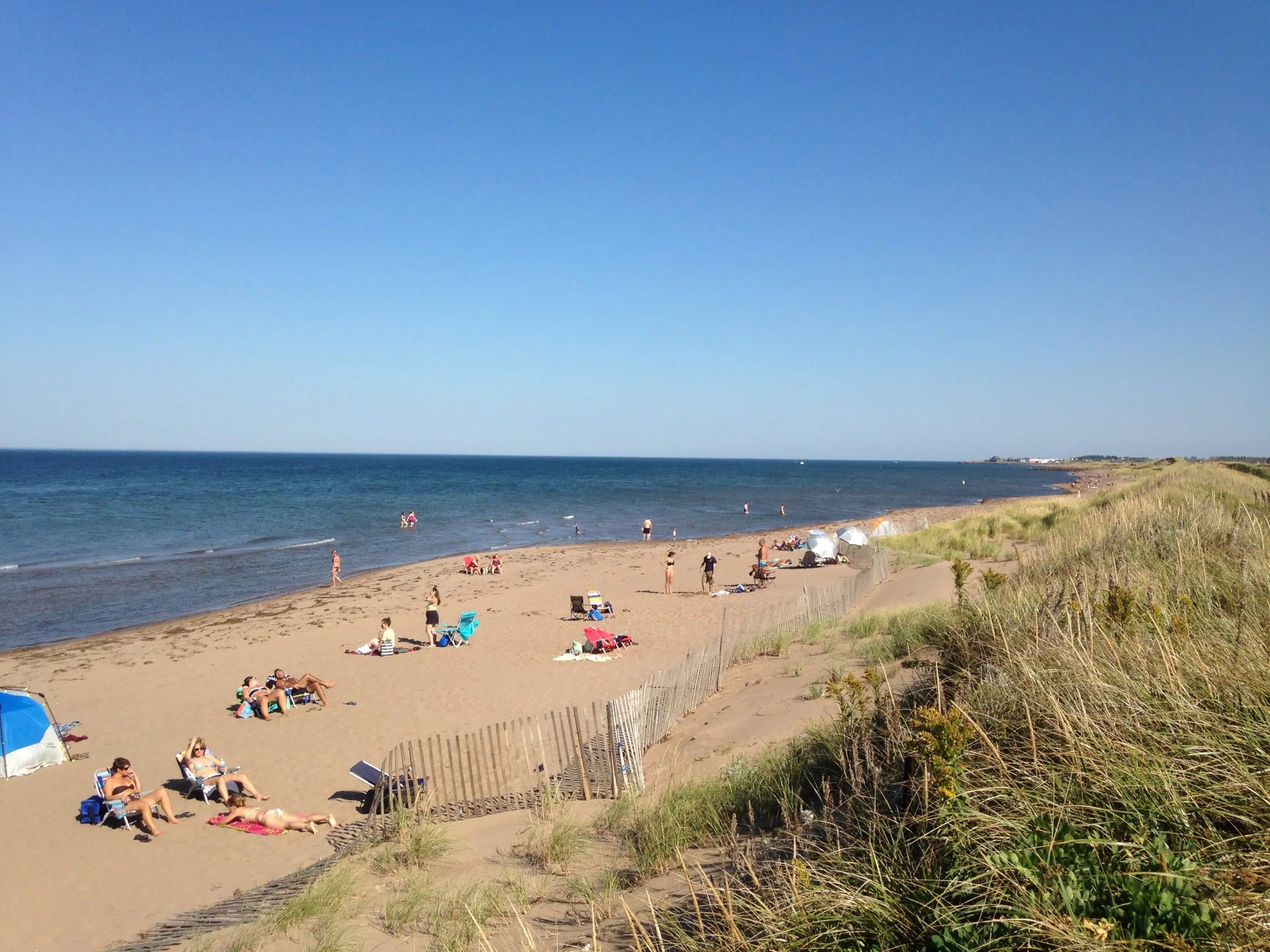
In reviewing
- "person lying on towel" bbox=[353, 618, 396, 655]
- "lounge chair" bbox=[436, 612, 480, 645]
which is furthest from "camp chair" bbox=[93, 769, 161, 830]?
"lounge chair" bbox=[436, 612, 480, 645]

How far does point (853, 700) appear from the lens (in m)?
4.55

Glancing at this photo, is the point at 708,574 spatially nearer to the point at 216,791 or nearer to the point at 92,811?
the point at 216,791

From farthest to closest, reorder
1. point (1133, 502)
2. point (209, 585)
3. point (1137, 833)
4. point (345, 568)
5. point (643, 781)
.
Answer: point (345, 568) < point (209, 585) < point (1133, 502) < point (643, 781) < point (1137, 833)

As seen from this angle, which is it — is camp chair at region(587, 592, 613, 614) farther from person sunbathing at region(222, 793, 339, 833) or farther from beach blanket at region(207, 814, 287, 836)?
beach blanket at region(207, 814, 287, 836)

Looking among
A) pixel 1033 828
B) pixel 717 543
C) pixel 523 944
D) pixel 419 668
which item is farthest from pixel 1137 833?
pixel 717 543

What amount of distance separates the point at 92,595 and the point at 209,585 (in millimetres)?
3577

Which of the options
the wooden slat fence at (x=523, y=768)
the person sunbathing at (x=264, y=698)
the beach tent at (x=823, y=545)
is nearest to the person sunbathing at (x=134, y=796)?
the wooden slat fence at (x=523, y=768)

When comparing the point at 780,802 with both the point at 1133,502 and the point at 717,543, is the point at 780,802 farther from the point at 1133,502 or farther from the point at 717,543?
the point at 717,543

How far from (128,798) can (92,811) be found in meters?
0.60

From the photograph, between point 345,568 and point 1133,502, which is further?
point 345,568

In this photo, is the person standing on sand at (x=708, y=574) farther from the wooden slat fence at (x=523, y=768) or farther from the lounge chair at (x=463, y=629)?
the wooden slat fence at (x=523, y=768)

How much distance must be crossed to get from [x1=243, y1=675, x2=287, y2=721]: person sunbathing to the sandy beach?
0.77 ft

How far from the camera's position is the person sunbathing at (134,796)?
28.6 ft

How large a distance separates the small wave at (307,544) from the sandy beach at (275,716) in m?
11.2
